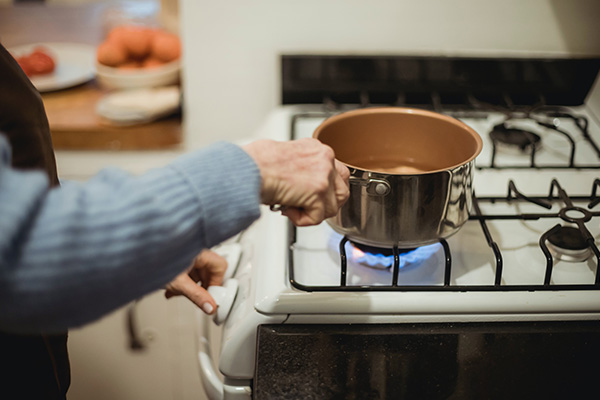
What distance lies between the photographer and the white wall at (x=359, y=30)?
42.0 inches

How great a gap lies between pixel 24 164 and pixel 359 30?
66 centimetres

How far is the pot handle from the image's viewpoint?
63 centimetres

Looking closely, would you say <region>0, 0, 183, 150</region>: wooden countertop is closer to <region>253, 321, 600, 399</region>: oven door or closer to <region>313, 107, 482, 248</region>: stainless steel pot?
<region>313, 107, 482, 248</region>: stainless steel pot

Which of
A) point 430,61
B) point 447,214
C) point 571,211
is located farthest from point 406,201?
point 430,61

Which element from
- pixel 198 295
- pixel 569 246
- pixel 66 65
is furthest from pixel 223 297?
pixel 66 65

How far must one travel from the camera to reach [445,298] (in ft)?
2.17

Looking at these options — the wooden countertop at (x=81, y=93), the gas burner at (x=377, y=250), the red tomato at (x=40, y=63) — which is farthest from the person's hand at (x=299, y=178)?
the red tomato at (x=40, y=63)

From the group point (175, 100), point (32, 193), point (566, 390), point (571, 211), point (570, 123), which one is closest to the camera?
point (32, 193)

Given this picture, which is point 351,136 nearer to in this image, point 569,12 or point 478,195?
point 478,195

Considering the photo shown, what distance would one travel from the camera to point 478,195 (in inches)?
34.0

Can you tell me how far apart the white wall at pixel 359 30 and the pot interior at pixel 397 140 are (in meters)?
0.33

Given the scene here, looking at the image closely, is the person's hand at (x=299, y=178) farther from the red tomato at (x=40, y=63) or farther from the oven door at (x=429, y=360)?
the red tomato at (x=40, y=63)

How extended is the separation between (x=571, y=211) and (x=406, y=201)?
30 cm

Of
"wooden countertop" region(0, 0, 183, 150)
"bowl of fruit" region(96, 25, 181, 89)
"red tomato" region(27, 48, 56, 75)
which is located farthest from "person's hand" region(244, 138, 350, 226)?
"red tomato" region(27, 48, 56, 75)
